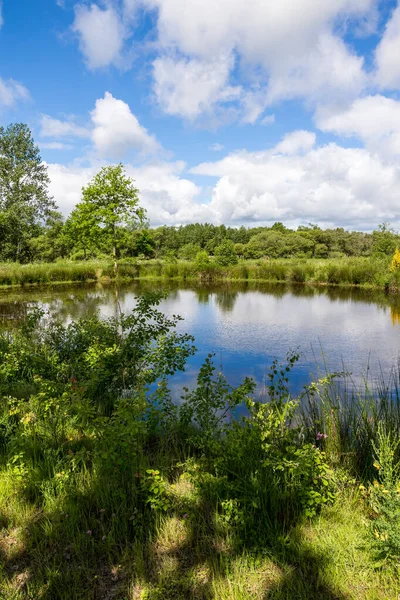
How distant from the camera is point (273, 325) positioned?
35.3 ft

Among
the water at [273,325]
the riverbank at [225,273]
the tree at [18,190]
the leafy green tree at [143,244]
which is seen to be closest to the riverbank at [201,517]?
the water at [273,325]

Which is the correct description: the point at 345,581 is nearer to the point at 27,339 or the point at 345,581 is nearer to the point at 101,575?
the point at 101,575

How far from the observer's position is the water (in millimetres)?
6945

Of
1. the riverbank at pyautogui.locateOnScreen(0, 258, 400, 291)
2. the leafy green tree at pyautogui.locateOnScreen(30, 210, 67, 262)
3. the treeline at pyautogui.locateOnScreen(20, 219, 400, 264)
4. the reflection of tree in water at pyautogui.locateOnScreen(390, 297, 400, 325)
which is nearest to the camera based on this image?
the reflection of tree in water at pyautogui.locateOnScreen(390, 297, 400, 325)

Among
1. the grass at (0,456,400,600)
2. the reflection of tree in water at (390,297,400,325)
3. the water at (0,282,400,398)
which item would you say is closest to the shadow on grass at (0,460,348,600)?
the grass at (0,456,400,600)

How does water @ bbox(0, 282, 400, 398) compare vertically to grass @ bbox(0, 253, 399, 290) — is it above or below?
below

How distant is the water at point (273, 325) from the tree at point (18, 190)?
417 inches

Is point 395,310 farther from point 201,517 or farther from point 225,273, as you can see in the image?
point 225,273

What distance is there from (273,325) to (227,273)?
16.8 m

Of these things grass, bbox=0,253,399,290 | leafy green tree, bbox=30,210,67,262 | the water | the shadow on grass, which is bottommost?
the water

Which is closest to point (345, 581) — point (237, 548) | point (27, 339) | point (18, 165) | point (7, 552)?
point (237, 548)

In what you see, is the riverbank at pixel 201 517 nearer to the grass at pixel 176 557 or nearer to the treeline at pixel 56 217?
the grass at pixel 176 557

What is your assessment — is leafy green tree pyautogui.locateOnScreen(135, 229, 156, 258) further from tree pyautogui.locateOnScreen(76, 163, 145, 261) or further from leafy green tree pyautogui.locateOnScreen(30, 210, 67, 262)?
tree pyautogui.locateOnScreen(76, 163, 145, 261)

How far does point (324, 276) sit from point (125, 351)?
69.0 feet
